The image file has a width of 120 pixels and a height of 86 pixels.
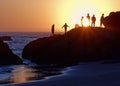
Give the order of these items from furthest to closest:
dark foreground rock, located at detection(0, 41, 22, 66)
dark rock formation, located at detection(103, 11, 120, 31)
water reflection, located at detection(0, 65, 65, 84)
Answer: dark rock formation, located at detection(103, 11, 120, 31)
dark foreground rock, located at detection(0, 41, 22, 66)
water reflection, located at detection(0, 65, 65, 84)

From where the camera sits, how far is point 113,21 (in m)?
57.2

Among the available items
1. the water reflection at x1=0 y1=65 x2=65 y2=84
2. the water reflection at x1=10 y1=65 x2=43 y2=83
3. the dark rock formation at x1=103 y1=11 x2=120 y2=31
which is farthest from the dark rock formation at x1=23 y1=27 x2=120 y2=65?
the water reflection at x1=10 y1=65 x2=43 y2=83

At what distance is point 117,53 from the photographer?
1925 inches

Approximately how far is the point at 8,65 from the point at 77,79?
19800mm

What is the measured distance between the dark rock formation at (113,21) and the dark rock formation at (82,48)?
17.2 feet

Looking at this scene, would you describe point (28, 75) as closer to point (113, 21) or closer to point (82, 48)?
point (82, 48)

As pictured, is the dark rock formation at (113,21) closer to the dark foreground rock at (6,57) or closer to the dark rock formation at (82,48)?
the dark rock formation at (82,48)

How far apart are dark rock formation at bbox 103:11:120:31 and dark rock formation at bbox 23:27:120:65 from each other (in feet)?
17.2

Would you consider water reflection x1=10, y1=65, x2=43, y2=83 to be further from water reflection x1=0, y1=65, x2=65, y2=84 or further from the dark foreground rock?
the dark foreground rock

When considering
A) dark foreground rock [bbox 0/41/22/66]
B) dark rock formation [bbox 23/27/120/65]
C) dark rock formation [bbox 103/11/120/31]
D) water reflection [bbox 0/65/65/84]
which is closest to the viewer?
water reflection [bbox 0/65/65/84]

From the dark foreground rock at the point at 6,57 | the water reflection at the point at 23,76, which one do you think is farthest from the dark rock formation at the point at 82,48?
the water reflection at the point at 23,76

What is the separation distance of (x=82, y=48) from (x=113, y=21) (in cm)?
985

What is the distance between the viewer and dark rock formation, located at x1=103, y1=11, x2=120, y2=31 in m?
56.4

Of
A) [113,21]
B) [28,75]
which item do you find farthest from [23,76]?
[113,21]
